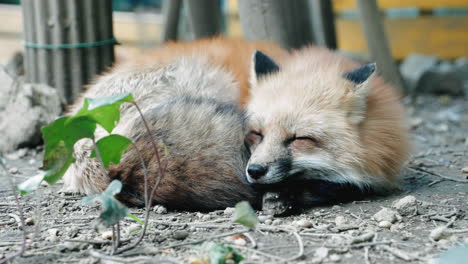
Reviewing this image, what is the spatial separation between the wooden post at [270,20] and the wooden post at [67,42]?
1117 mm

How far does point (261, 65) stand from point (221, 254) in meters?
1.45

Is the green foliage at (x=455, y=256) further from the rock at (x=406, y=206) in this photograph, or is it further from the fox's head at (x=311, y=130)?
the fox's head at (x=311, y=130)

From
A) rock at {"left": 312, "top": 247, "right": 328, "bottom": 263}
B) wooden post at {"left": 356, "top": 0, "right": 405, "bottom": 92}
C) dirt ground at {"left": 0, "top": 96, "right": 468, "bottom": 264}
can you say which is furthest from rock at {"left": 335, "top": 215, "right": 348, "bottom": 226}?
wooden post at {"left": 356, "top": 0, "right": 405, "bottom": 92}

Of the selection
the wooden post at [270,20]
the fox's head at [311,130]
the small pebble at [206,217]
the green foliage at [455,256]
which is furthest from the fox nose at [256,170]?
the wooden post at [270,20]

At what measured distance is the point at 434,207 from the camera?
282 cm

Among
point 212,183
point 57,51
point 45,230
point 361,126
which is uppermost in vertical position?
point 57,51

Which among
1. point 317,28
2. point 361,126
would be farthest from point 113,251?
point 317,28

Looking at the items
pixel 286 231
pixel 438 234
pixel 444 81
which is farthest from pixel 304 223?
pixel 444 81

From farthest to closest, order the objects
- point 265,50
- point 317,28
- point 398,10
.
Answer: point 398,10, point 317,28, point 265,50

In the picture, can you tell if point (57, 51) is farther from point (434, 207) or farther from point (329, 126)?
point (434, 207)

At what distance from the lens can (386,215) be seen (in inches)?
103

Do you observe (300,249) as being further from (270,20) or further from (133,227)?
(270,20)

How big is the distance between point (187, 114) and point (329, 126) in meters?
0.71

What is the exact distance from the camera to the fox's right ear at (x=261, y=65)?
3.20 m
